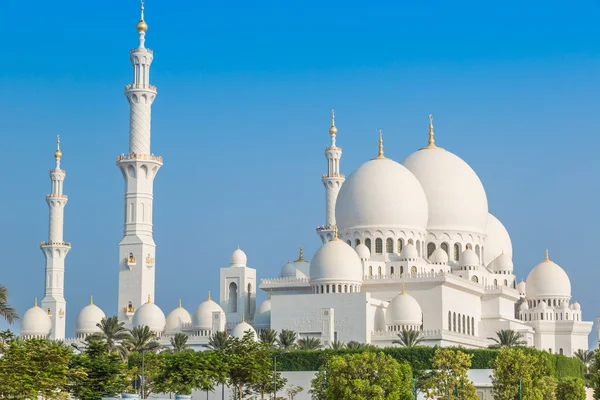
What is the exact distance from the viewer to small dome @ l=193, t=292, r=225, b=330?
70.4 m

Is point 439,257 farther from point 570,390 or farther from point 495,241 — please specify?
point 570,390

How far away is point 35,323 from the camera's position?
250ft

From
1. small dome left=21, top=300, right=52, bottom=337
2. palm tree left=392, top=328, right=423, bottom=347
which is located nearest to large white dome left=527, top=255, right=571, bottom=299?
palm tree left=392, top=328, right=423, bottom=347

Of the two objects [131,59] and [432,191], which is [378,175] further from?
[131,59]

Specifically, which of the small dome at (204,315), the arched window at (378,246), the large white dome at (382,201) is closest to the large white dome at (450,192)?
the large white dome at (382,201)

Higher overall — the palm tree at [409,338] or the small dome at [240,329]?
the small dome at [240,329]

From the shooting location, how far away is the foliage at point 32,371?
3550cm

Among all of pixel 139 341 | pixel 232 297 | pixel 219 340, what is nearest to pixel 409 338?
pixel 219 340

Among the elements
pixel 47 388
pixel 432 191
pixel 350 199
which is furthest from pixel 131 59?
pixel 47 388

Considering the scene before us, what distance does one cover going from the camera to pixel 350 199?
235 ft

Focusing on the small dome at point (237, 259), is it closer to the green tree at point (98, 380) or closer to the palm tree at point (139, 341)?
the palm tree at point (139, 341)

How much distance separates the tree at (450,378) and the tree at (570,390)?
17.2 feet

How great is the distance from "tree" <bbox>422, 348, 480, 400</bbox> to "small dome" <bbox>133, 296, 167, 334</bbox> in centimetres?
2307

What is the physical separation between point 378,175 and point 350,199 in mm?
2224
